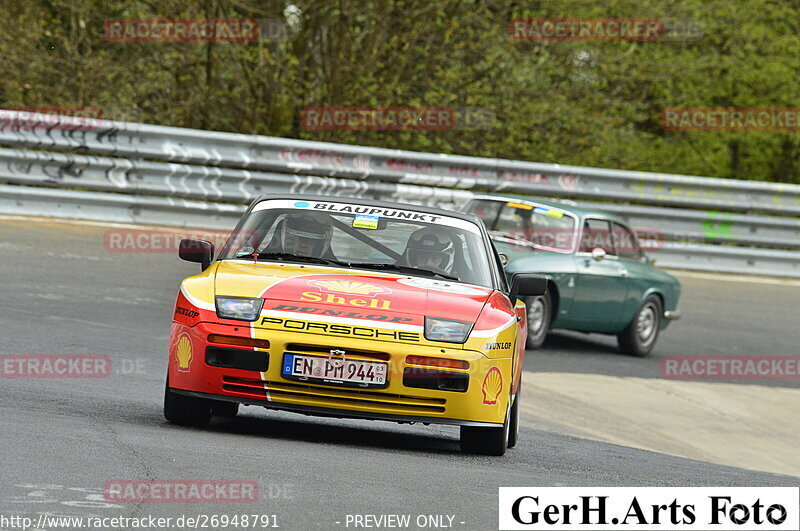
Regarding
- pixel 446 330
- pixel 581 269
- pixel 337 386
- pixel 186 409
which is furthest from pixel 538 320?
pixel 337 386

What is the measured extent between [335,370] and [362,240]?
141 cm

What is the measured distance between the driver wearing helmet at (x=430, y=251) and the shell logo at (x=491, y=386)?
98cm

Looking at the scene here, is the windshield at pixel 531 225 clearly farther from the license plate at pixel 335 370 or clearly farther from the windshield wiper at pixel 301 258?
the license plate at pixel 335 370

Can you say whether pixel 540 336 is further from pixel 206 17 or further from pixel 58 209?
pixel 206 17

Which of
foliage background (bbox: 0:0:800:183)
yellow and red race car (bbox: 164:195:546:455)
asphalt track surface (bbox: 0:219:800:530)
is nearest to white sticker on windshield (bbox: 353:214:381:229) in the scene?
yellow and red race car (bbox: 164:195:546:455)

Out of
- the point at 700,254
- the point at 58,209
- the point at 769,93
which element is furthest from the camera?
the point at 769,93

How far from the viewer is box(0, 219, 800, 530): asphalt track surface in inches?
225

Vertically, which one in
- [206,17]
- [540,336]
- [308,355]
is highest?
[206,17]

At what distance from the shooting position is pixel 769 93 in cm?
2950

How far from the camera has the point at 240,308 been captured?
A: 24.2 feet

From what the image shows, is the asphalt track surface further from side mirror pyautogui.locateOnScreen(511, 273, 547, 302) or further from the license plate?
side mirror pyautogui.locateOnScreen(511, 273, 547, 302)

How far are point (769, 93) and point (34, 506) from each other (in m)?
26.1

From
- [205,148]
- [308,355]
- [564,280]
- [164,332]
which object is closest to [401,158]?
[205,148]

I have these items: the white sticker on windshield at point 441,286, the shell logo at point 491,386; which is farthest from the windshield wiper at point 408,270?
the shell logo at point 491,386
